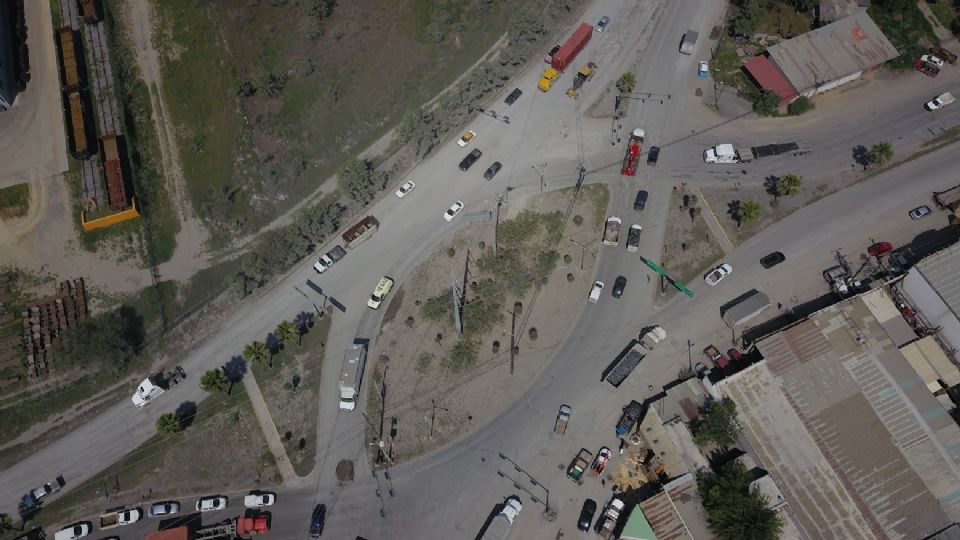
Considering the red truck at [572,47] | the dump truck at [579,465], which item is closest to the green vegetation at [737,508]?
the dump truck at [579,465]

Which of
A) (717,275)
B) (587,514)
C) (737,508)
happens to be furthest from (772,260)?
(587,514)

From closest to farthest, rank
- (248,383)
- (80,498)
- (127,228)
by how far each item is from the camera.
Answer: (80,498) → (248,383) → (127,228)

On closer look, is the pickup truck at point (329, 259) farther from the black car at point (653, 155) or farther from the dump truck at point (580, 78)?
the black car at point (653, 155)

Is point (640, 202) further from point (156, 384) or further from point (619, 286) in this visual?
point (156, 384)

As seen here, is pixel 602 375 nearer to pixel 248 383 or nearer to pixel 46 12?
pixel 248 383

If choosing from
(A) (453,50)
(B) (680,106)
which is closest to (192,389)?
(A) (453,50)

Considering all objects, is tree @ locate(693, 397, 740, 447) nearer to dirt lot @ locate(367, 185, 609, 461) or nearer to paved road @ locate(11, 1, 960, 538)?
paved road @ locate(11, 1, 960, 538)
